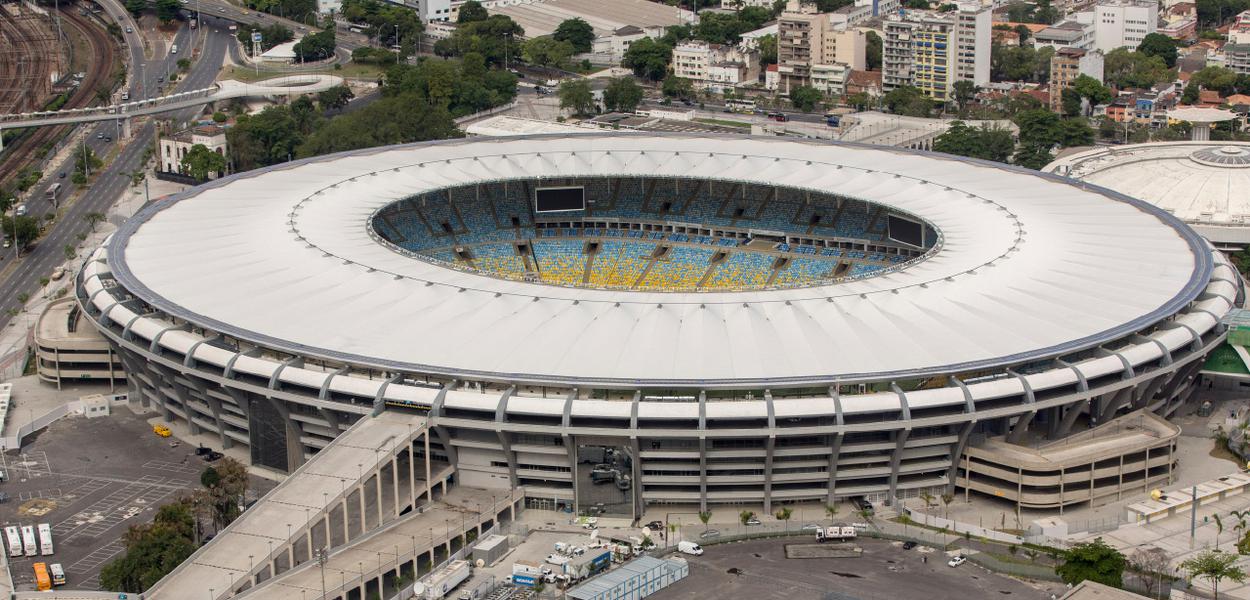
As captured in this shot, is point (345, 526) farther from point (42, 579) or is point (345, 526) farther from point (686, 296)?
point (686, 296)

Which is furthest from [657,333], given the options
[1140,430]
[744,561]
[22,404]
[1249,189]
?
[1249,189]

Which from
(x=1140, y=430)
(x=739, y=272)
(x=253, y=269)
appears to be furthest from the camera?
(x=739, y=272)

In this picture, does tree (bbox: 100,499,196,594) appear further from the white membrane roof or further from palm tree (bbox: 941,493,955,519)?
palm tree (bbox: 941,493,955,519)

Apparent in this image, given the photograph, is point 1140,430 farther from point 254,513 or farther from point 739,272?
point 254,513

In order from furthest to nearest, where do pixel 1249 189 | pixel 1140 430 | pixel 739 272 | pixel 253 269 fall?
pixel 1249 189, pixel 739 272, pixel 253 269, pixel 1140 430

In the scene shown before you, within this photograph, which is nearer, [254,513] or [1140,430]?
[254,513]

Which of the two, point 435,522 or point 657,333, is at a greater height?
point 657,333

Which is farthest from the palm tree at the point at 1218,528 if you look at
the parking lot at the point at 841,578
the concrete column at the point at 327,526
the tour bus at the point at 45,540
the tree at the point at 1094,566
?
the tour bus at the point at 45,540

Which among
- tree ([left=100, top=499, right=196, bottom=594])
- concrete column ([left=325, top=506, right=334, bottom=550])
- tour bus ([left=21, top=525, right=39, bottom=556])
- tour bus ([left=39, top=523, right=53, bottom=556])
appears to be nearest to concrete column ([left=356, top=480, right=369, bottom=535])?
concrete column ([left=325, top=506, right=334, bottom=550])
